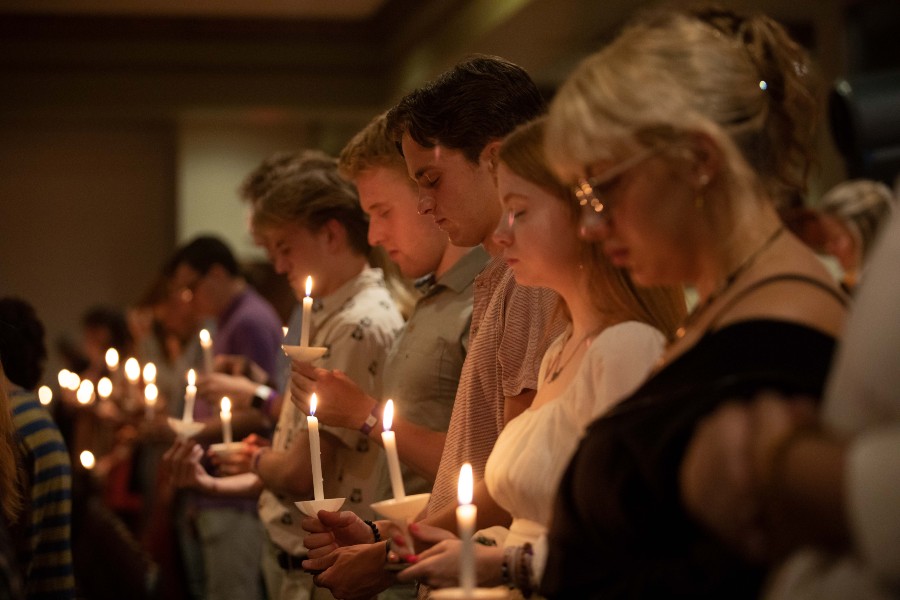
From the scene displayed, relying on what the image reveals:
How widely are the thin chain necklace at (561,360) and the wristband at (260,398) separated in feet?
5.82

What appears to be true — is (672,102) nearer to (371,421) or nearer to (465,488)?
(465,488)

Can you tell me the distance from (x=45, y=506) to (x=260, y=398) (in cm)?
101

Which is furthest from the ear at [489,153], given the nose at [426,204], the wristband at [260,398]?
the wristband at [260,398]

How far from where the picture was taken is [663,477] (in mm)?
1110

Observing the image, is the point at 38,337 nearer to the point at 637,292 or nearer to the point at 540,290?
the point at 540,290

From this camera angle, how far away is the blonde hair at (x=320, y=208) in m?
2.88

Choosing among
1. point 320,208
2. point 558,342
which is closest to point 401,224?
point 320,208

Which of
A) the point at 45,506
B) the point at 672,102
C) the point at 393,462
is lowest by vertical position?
the point at 45,506

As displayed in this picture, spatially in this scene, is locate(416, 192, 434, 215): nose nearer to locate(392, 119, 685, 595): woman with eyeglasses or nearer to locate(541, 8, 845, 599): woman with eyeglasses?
locate(392, 119, 685, 595): woman with eyeglasses

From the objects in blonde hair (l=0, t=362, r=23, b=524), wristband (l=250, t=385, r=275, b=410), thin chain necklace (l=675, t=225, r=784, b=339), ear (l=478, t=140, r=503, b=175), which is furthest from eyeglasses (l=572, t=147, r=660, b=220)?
wristband (l=250, t=385, r=275, b=410)

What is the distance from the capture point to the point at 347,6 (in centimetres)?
769

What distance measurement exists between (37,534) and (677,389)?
163cm

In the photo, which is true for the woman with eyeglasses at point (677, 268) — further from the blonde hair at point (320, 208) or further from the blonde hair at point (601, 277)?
the blonde hair at point (320, 208)

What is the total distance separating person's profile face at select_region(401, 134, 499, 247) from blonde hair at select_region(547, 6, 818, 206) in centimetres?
71
